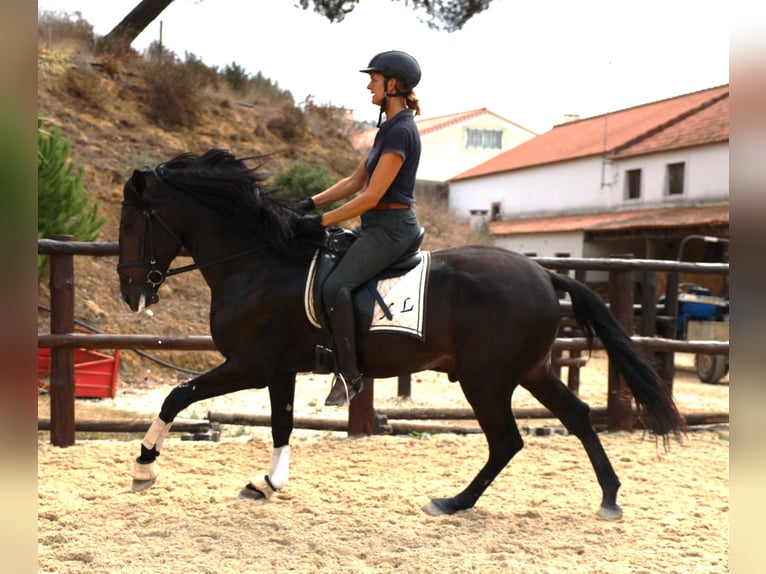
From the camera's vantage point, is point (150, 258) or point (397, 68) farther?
point (150, 258)

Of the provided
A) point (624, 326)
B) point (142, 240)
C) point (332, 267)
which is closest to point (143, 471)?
point (142, 240)

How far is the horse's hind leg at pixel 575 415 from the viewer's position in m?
4.14

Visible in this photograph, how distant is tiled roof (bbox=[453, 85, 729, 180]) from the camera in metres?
22.6

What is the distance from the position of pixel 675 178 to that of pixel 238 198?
2116 cm

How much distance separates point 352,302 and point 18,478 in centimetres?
322

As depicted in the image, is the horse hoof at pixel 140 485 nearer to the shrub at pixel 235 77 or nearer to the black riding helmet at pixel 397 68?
the black riding helmet at pixel 397 68

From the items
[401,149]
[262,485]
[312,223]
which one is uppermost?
[401,149]

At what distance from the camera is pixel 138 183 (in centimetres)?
396

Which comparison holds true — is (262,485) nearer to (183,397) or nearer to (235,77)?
(183,397)

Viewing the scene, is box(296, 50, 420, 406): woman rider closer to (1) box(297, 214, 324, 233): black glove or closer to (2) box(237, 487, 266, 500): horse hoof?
(1) box(297, 214, 324, 233): black glove

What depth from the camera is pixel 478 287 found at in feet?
13.0

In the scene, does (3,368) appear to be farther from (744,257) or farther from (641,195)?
(641,195)

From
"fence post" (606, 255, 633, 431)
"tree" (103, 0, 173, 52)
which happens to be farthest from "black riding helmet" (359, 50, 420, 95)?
"tree" (103, 0, 173, 52)

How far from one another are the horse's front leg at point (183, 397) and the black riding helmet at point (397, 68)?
5.94 feet
